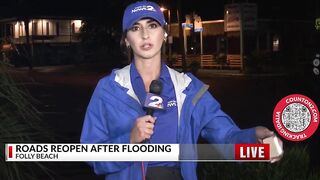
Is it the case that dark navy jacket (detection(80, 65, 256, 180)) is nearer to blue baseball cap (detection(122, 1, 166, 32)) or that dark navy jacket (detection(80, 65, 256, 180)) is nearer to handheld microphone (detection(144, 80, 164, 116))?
handheld microphone (detection(144, 80, 164, 116))

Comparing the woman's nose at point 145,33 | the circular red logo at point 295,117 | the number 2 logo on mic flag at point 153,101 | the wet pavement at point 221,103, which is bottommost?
the wet pavement at point 221,103

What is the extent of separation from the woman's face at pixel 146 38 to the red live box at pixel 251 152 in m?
0.63

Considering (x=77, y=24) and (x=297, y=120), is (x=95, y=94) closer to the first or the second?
(x=297, y=120)

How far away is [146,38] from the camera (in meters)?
2.93

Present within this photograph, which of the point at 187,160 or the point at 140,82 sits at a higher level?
the point at 140,82

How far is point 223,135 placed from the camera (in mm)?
2844

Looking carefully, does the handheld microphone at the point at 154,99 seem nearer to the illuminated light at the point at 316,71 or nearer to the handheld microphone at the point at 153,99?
the handheld microphone at the point at 153,99

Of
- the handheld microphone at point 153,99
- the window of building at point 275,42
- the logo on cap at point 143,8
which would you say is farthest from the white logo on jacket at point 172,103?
the window of building at point 275,42

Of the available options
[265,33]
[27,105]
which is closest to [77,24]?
[265,33]

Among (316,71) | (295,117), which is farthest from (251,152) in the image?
(316,71)

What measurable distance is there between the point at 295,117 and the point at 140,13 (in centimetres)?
115

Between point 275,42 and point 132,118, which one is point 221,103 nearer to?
point 132,118

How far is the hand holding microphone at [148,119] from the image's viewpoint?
99.0 inches

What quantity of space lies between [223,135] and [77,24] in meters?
Answer: 45.9
